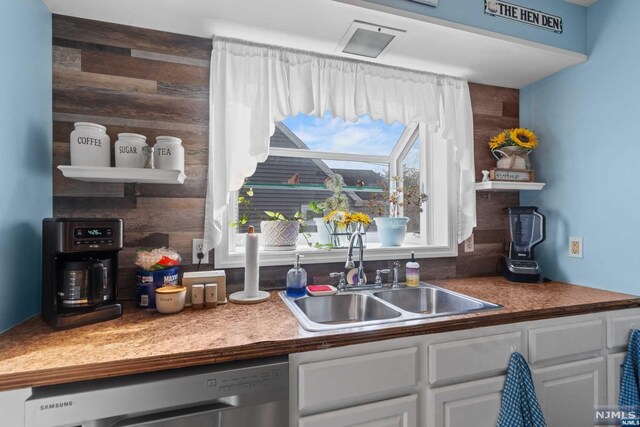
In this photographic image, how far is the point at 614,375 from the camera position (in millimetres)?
1471

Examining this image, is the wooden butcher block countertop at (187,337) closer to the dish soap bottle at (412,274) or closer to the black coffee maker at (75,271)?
the black coffee maker at (75,271)

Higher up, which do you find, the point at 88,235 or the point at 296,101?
the point at 296,101

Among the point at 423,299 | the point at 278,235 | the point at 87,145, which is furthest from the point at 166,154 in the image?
the point at 423,299

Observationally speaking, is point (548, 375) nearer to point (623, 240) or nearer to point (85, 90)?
point (623, 240)

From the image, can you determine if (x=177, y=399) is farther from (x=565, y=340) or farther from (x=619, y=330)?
(x=619, y=330)

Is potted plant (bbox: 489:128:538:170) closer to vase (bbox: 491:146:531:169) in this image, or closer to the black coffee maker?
vase (bbox: 491:146:531:169)

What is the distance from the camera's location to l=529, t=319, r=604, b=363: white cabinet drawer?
1.34 metres

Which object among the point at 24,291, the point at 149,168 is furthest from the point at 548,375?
the point at 24,291

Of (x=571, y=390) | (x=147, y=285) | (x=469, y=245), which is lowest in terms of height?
(x=571, y=390)

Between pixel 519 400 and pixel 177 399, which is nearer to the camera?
pixel 177 399

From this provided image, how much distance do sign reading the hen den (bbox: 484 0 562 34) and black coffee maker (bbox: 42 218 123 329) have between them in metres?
2.05

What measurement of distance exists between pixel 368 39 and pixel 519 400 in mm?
1768

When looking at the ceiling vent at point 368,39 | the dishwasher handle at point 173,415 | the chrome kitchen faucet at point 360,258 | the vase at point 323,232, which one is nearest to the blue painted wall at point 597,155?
the ceiling vent at point 368,39

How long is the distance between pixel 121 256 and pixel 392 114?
164 centimetres
